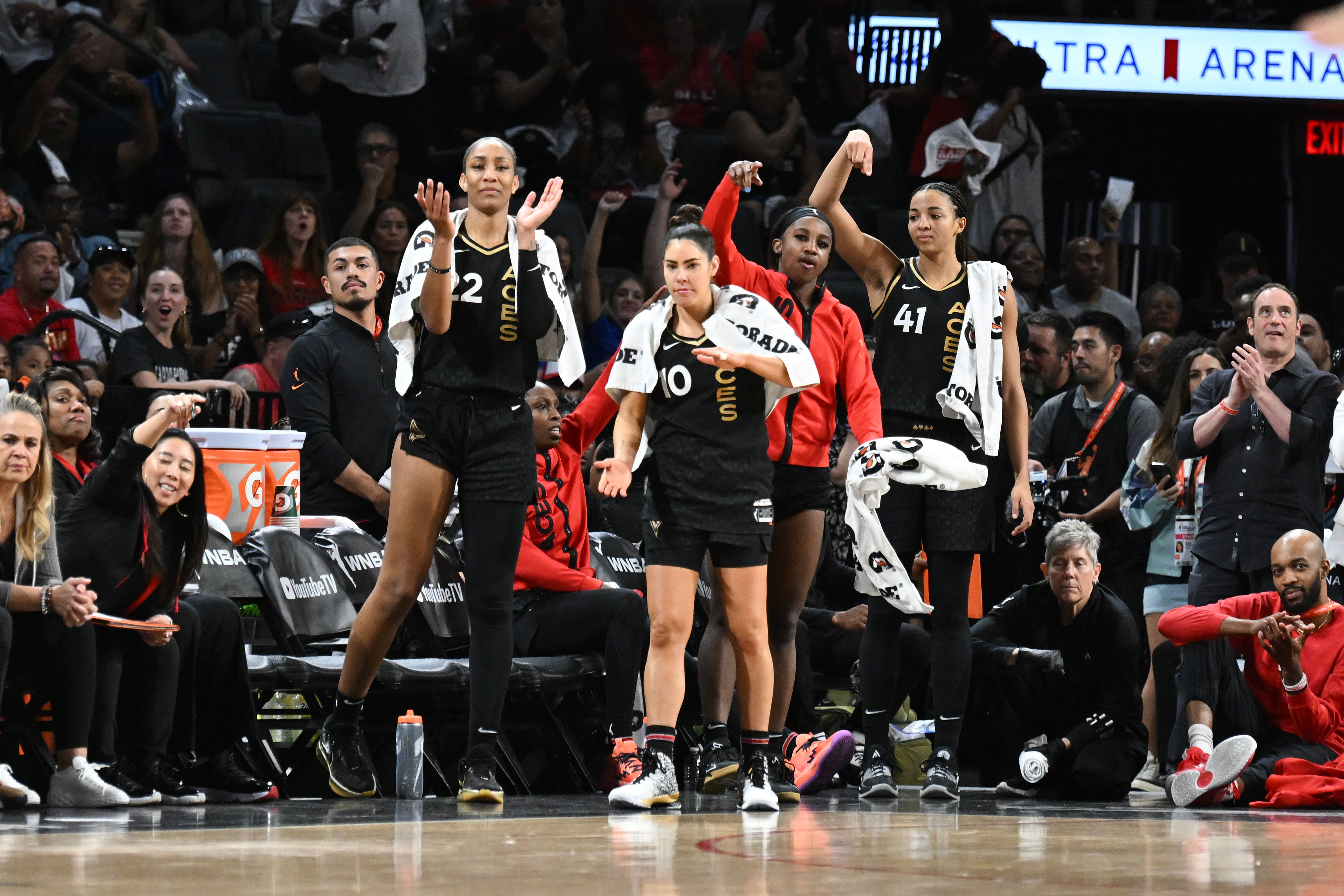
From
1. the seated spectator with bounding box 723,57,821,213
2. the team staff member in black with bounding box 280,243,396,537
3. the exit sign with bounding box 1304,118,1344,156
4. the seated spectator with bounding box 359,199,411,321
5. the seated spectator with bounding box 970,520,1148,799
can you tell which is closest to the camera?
the seated spectator with bounding box 970,520,1148,799

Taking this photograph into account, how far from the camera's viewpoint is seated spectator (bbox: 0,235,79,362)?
24.5 ft

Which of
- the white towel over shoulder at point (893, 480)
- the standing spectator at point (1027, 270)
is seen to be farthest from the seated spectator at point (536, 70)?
the white towel over shoulder at point (893, 480)

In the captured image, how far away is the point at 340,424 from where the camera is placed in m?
6.33

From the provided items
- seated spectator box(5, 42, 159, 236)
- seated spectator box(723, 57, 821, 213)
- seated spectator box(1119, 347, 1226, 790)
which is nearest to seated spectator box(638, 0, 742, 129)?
seated spectator box(723, 57, 821, 213)

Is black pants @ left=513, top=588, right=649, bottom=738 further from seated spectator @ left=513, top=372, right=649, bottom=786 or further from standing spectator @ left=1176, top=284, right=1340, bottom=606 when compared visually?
standing spectator @ left=1176, top=284, right=1340, bottom=606

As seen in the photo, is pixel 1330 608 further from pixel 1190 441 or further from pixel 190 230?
pixel 190 230

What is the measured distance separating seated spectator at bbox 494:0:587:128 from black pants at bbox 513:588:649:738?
5.37m

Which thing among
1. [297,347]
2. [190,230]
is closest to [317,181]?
A: [190,230]

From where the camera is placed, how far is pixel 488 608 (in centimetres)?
473

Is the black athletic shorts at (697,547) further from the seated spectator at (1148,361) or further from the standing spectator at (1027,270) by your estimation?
the standing spectator at (1027,270)

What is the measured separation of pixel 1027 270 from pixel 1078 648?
4.09 metres

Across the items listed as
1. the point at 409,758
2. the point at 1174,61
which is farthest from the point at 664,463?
the point at 1174,61

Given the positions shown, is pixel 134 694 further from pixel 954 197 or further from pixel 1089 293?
pixel 1089 293

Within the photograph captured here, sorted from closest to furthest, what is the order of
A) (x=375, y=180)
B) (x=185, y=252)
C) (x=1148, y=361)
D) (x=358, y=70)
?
(x=185, y=252) < (x=1148, y=361) < (x=375, y=180) < (x=358, y=70)
